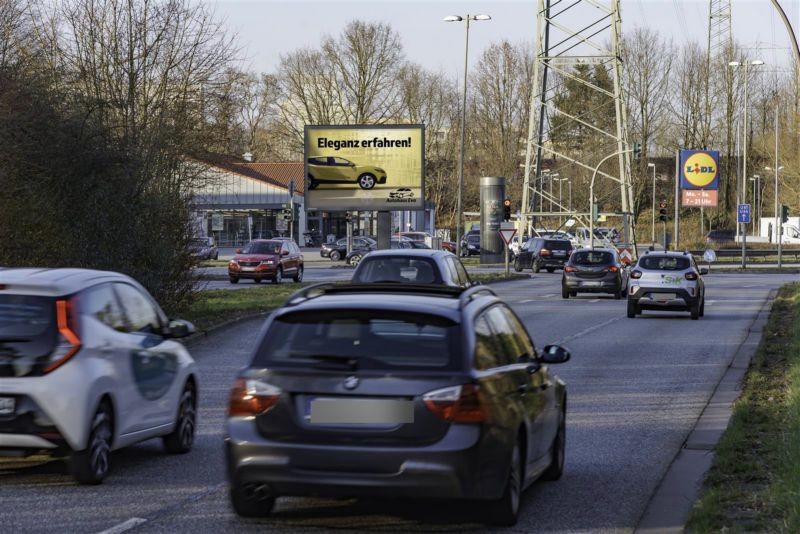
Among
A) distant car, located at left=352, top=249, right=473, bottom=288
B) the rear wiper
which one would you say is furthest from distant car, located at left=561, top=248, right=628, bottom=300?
the rear wiper

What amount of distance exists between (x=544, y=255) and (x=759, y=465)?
5184cm

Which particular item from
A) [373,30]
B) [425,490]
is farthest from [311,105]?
[425,490]

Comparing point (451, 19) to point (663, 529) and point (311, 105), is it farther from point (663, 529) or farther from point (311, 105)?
point (663, 529)

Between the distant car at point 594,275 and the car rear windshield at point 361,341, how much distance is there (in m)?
30.3

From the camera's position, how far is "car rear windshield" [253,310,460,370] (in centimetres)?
703

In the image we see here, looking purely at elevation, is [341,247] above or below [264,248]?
below

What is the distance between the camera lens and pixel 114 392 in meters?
8.91

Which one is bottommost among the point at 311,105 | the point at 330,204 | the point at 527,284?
the point at 527,284

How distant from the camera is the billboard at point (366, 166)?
46656mm

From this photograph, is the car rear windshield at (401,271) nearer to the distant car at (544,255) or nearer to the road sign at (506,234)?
the road sign at (506,234)

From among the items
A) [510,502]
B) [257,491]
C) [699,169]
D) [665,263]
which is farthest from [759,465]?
[699,169]

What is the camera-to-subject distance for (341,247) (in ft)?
246

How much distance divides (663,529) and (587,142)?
92.9 metres

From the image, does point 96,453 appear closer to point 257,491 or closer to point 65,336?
point 65,336
